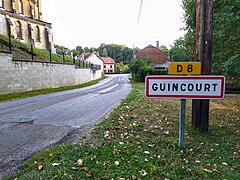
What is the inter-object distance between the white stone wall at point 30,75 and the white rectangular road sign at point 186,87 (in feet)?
35.5

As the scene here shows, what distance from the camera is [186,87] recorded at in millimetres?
2602

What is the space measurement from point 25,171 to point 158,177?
6.08 feet

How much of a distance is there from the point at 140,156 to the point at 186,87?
137cm

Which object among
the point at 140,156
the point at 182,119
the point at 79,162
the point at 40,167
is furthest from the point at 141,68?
the point at 40,167

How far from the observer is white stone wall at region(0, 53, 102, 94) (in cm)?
1023

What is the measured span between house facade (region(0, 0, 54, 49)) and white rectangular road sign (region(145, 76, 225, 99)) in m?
26.3

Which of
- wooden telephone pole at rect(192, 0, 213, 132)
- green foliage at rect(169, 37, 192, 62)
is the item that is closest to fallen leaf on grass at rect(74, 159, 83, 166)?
wooden telephone pole at rect(192, 0, 213, 132)

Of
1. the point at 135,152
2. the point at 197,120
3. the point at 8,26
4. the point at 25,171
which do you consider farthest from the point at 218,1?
the point at 8,26

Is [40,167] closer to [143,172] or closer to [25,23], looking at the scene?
[143,172]

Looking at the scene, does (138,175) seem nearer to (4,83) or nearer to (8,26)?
(4,83)

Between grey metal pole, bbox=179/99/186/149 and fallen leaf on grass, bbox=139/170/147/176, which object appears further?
grey metal pole, bbox=179/99/186/149

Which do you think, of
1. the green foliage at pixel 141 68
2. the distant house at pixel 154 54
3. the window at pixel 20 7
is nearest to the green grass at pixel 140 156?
the green foliage at pixel 141 68

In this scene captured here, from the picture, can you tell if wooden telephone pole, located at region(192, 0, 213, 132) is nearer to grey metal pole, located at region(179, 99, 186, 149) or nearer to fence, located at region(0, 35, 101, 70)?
grey metal pole, located at region(179, 99, 186, 149)

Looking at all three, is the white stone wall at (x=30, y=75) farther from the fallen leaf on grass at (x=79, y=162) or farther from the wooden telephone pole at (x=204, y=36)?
the wooden telephone pole at (x=204, y=36)
